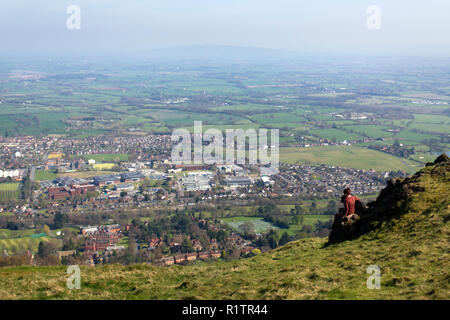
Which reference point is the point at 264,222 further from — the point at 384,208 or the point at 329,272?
the point at 329,272

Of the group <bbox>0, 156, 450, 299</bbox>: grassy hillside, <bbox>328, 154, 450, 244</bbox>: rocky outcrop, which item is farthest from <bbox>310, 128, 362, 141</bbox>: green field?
<bbox>0, 156, 450, 299</bbox>: grassy hillside

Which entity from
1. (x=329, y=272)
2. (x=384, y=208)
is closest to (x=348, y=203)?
(x=384, y=208)

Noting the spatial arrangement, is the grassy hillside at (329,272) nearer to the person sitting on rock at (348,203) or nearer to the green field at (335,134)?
the person sitting on rock at (348,203)

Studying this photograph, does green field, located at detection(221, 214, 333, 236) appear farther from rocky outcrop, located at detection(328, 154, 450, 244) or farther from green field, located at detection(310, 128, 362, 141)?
green field, located at detection(310, 128, 362, 141)

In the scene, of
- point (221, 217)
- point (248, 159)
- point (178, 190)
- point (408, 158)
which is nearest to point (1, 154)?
point (178, 190)

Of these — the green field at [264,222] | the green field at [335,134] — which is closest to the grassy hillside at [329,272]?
the green field at [264,222]
